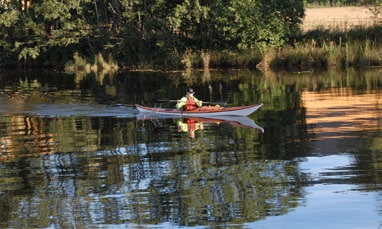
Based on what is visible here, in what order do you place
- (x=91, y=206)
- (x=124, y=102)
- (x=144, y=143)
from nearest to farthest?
(x=91, y=206) → (x=144, y=143) → (x=124, y=102)

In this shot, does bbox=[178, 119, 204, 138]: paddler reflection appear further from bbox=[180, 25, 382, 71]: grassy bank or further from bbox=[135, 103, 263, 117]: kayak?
bbox=[180, 25, 382, 71]: grassy bank

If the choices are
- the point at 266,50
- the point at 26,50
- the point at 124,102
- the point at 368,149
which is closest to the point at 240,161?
the point at 368,149

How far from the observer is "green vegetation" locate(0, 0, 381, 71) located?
2050 inches

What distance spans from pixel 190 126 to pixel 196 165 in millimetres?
8335

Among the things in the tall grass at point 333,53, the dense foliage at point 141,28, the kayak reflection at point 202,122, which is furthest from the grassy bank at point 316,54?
the kayak reflection at point 202,122

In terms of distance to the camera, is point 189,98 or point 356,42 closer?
point 189,98

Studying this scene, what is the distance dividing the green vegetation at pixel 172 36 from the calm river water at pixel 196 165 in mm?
15634

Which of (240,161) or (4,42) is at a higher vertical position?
(4,42)

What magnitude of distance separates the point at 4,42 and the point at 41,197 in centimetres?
4698

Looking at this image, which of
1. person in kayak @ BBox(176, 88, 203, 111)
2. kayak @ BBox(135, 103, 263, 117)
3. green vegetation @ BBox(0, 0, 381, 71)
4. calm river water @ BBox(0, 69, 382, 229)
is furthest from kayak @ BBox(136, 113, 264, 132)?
green vegetation @ BBox(0, 0, 381, 71)

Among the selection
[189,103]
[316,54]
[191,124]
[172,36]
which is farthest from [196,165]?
[172,36]

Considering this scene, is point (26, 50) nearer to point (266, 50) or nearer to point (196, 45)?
point (196, 45)

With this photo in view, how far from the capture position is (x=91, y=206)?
50.3 feet

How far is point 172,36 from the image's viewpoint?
184ft
